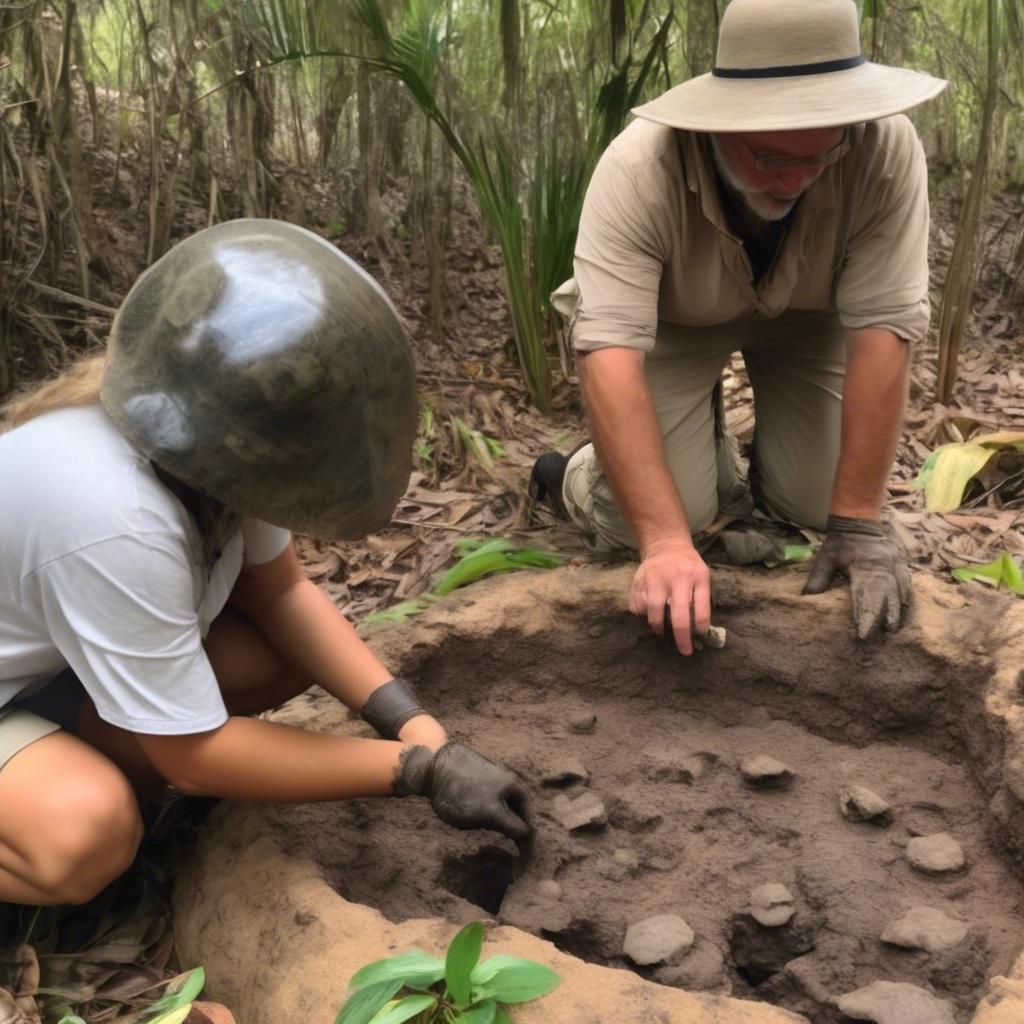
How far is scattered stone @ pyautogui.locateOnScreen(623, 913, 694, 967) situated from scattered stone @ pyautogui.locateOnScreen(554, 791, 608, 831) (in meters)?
0.27

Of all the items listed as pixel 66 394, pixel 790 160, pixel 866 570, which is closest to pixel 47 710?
pixel 66 394

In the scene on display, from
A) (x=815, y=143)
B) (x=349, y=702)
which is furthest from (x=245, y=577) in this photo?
(x=815, y=143)

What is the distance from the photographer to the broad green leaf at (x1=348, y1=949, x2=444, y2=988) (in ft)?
5.21

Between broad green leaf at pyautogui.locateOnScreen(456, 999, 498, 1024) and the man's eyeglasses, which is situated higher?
the man's eyeglasses

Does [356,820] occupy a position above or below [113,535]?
below

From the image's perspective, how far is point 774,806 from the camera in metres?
2.27

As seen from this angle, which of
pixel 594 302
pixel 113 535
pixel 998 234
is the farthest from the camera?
pixel 998 234

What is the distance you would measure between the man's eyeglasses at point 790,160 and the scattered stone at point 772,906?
1398 millimetres

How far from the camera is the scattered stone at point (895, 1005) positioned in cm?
162

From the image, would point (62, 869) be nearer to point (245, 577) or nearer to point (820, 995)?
point (245, 577)

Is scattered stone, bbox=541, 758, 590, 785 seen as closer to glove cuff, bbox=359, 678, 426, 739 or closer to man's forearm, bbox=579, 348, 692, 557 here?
glove cuff, bbox=359, 678, 426, 739

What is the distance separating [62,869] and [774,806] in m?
1.27

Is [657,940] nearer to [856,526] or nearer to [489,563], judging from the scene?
[856,526]

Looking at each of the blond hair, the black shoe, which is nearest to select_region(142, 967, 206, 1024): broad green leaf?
the blond hair
